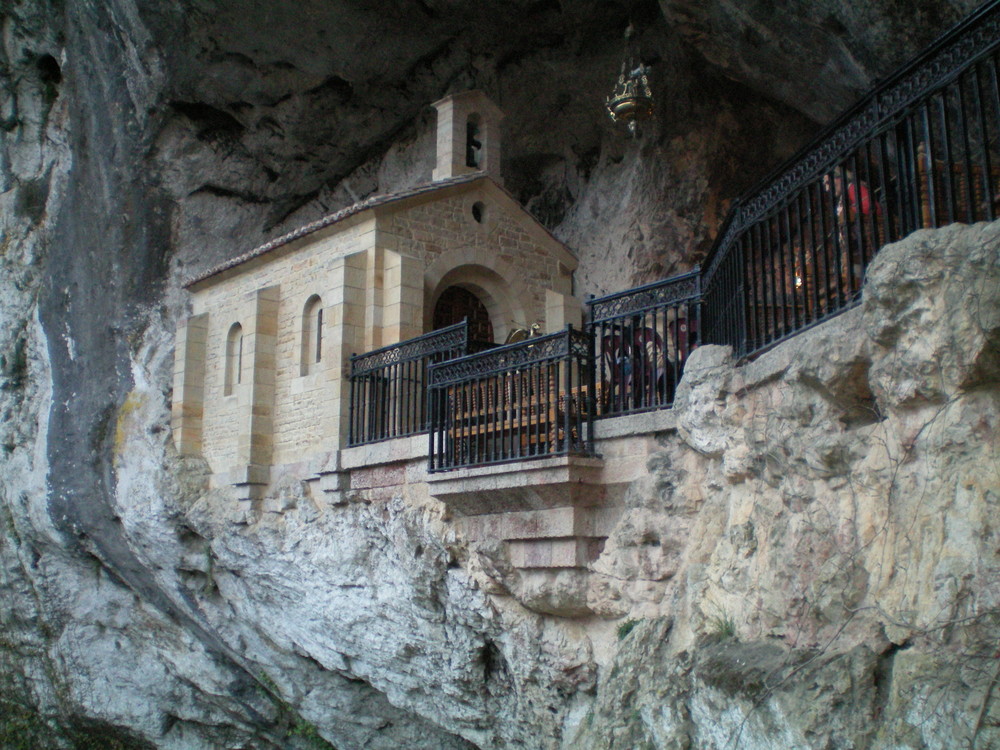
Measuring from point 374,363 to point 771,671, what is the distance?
7.72 meters

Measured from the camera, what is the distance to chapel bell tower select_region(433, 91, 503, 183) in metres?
15.4

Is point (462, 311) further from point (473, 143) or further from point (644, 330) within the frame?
point (644, 330)

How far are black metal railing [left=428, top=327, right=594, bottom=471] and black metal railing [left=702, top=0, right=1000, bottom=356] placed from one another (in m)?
1.34

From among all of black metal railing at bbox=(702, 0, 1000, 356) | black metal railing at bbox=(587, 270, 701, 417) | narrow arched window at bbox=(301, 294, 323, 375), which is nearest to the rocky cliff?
black metal railing at bbox=(702, 0, 1000, 356)

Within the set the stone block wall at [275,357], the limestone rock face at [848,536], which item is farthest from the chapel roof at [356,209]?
the limestone rock face at [848,536]

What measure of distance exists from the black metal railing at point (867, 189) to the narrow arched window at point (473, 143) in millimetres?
7543

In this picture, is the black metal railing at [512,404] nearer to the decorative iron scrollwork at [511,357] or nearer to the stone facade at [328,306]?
the decorative iron scrollwork at [511,357]

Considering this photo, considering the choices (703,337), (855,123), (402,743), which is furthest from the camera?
(402,743)

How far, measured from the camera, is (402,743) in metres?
13.7

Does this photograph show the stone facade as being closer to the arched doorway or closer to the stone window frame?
the stone window frame

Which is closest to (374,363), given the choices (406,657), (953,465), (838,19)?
(406,657)

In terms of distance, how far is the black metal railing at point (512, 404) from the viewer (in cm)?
923

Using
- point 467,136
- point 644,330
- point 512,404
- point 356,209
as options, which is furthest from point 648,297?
point 467,136

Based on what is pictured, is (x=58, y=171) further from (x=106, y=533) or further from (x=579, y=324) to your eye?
(x=579, y=324)
